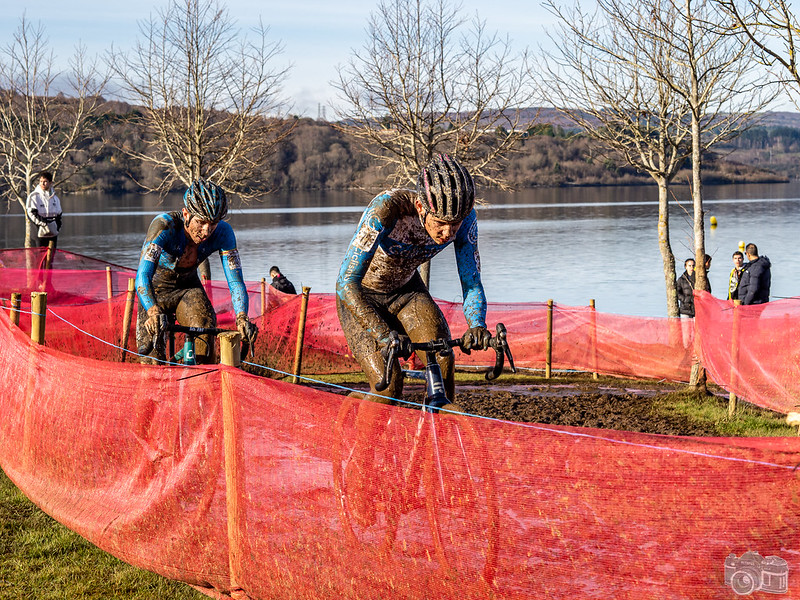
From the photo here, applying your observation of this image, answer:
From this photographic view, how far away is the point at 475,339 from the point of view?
16.4ft

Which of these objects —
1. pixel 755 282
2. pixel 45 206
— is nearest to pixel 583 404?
pixel 755 282

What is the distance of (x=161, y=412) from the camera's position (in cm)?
505

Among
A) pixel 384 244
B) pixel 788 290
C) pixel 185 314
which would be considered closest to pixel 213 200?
pixel 185 314

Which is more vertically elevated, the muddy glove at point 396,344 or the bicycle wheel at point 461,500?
the muddy glove at point 396,344

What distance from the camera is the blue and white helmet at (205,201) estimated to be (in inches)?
271

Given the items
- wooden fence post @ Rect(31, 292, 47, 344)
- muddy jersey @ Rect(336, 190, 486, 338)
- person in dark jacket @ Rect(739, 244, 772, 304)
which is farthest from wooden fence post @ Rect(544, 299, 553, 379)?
muddy jersey @ Rect(336, 190, 486, 338)

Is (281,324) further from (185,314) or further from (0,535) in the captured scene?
(0,535)

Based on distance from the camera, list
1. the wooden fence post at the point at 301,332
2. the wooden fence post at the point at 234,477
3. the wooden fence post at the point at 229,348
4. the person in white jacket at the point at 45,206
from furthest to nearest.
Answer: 1. the person in white jacket at the point at 45,206
2. the wooden fence post at the point at 301,332
3. the wooden fence post at the point at 229,348
4. the wooden fence post at the point at 234,477

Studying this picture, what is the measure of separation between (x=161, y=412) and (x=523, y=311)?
1130 cm

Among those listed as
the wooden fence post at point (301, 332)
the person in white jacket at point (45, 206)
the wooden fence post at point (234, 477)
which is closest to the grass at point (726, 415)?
the wooden fence post at point (301, 332)

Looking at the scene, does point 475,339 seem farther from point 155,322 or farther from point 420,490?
point 155,322

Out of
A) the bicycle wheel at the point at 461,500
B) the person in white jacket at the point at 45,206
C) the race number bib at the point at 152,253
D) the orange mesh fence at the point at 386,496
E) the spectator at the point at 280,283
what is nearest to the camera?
the orange mesh fence at the point at 386,496

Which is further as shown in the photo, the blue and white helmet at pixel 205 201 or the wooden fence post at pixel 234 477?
the blue and white helmet at pixel 205 201

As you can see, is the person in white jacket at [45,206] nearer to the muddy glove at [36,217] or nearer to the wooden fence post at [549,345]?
the muddy glove at [36,217]
